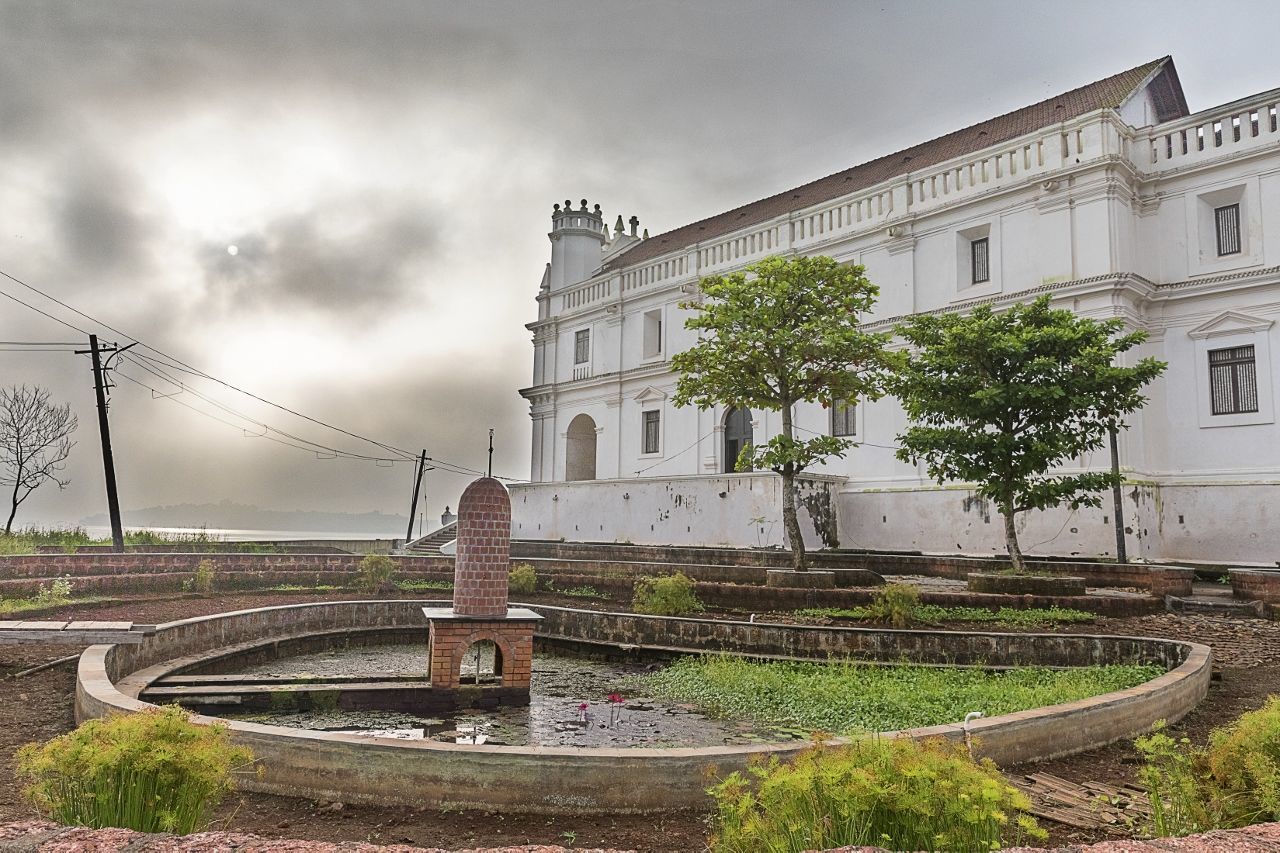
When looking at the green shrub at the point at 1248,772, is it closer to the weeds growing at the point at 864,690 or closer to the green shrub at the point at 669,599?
the weeds growing at the point at 864,690

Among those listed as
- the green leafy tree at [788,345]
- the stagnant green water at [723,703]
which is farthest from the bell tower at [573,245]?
Result: the stagnant green water at [723,703]

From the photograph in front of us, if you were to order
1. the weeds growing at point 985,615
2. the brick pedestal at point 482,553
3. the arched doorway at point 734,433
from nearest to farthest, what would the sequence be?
the brick pedestal at point 482,553, the weeds growing at point 985,615, the arched doorway at point 734,433

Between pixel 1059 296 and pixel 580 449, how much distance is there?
68.0 ft

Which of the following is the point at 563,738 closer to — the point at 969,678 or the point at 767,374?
the point at 969,678

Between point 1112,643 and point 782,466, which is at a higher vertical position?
point 782,466

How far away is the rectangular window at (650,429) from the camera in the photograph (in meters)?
32.6

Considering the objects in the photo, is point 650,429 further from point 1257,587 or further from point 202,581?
point 1257,587

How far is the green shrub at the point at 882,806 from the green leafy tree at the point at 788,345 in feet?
45.2

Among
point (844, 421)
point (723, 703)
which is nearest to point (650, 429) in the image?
point (844, 421)

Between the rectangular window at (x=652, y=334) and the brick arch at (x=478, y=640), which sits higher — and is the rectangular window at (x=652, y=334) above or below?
above

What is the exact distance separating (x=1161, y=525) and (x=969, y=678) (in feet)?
44.5

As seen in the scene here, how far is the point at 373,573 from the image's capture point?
19.1 meters

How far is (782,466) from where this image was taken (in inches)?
714

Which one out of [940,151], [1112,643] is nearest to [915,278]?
[940,151]
